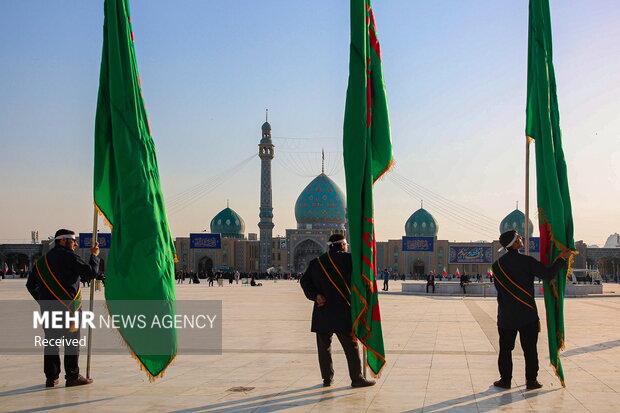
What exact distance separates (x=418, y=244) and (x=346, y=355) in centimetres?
6196

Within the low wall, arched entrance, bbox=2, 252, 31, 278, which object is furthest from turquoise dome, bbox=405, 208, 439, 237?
the low wall

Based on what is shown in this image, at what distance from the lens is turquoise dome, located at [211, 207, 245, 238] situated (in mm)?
78312

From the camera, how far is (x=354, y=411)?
544cm

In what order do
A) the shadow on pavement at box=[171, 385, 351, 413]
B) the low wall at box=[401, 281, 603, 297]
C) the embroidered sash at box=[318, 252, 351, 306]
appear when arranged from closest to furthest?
the shadow on pavement at box=[171, 385, 351, 413] → the embroidered sash at box=[318, 252, 351, 306] → the low wall at box=[401, 281, 603, 297]

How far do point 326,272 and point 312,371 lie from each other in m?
1.32

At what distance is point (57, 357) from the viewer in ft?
21.3

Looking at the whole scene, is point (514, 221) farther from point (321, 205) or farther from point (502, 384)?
point (502, 384)

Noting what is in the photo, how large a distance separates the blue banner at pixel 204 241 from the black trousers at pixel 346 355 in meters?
61.2

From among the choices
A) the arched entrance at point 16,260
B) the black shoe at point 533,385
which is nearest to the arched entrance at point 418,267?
the arched entrance at point 16,260

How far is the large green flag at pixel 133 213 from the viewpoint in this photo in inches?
251

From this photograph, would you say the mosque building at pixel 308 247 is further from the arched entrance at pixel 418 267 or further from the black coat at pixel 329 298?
the black coat at pixel 329 298

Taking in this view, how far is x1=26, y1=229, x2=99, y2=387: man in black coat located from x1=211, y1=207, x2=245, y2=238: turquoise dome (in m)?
71.6

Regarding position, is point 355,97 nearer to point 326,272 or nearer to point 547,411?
point 326,272

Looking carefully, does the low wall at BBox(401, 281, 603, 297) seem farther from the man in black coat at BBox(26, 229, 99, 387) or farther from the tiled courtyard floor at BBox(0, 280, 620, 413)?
the man in black coat at BBox(26, 229, 99, 387)
